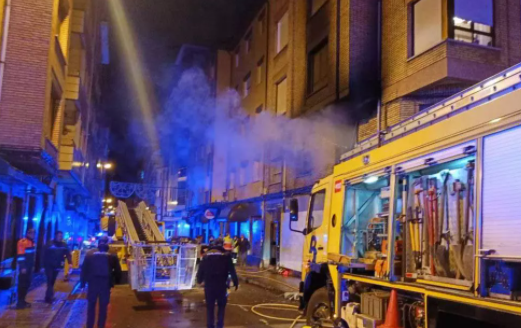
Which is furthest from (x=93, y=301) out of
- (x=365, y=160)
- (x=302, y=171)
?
(x=302, y=171)

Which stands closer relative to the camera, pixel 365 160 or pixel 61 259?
pixel 365 160

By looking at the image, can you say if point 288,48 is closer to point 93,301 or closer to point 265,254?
point 265,254

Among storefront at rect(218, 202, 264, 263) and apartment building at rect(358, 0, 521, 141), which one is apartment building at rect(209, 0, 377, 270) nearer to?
storefront at rect(218, 202, 264, 263)

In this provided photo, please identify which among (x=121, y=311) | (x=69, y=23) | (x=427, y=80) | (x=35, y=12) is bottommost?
(x=121, y=311)

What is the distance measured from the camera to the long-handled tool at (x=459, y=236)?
4168mm

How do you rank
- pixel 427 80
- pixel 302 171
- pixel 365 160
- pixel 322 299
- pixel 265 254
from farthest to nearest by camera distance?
pixel 265 254
pixel 302 171
pixel 427 80
pixel 322 299
pixel 365 160

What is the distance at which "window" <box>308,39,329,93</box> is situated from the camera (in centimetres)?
1596

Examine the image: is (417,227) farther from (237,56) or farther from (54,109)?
(237,56)

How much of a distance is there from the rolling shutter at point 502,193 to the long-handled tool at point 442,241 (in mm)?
879

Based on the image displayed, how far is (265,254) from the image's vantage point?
2091 centimetres

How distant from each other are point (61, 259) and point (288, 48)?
12769mm

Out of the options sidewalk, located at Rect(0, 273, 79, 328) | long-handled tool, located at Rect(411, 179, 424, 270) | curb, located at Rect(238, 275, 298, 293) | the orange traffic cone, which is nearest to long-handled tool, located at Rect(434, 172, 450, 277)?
long-handled tool, located at Rect(411, 179, 424, 270)

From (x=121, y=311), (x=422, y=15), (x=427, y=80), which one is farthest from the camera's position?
(x=422, y=15)

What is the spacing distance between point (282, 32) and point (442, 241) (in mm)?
17822
